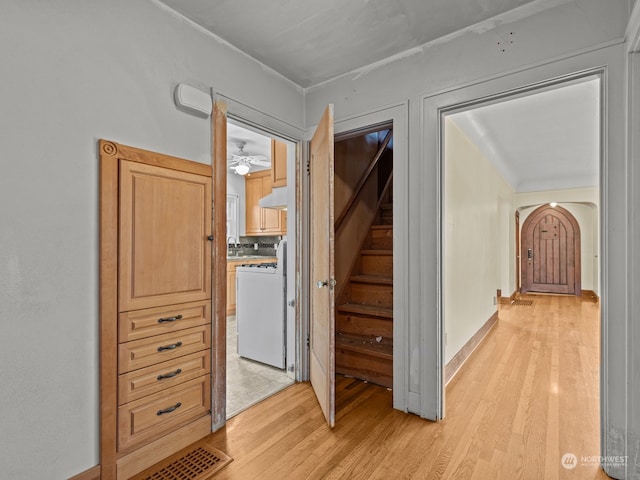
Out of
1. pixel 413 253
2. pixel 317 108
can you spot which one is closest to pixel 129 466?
pixel 413 253

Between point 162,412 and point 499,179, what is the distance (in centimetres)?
578

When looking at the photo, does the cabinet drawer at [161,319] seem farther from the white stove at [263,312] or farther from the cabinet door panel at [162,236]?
the white stove at [263,312]

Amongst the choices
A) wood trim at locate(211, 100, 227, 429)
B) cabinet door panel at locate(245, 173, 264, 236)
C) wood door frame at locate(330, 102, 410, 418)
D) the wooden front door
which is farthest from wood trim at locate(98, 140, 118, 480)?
the wooden front door

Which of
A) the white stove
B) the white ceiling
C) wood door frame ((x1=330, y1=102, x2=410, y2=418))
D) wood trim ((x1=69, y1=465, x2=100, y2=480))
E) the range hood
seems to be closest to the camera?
wood trim ((x1=69, y1=465, x2=100, y2=480))

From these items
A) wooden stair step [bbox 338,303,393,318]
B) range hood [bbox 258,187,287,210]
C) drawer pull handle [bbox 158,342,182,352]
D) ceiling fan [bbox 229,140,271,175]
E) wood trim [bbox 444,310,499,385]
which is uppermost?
ceiling fan [bbox 229,140,271,175]

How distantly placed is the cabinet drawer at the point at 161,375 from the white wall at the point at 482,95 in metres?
1.37

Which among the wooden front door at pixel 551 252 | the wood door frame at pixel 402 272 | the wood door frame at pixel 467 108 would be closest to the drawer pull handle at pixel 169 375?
the wood door frame at pixel 402 272

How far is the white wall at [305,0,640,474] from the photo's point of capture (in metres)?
1.66

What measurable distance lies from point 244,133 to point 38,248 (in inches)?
134

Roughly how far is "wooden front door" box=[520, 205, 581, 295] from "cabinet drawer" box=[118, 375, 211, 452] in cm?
880

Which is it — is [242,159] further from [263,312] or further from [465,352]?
[465,352]

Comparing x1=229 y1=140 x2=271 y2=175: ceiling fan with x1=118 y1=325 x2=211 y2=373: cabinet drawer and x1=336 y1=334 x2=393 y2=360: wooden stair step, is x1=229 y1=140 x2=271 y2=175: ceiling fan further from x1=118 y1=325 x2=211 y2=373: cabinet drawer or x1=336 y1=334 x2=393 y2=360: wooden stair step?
x1=118 y1=325 x2=211 y2=373: cabinet drawer

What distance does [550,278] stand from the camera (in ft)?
26.9

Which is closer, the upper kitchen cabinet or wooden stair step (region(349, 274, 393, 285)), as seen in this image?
wooden stair step (region(349, 274, 393, 285))
